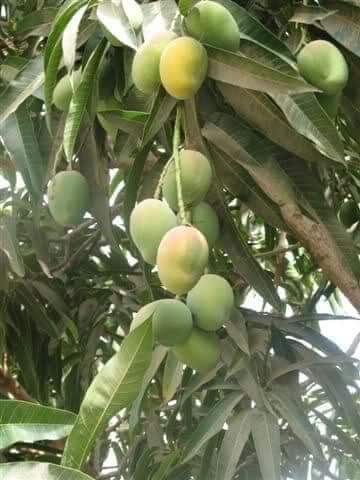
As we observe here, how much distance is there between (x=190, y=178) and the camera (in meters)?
0.76

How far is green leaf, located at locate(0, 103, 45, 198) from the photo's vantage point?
0.91m

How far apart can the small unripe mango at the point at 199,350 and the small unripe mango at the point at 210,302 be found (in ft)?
0.05

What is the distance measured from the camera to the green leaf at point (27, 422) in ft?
2.20

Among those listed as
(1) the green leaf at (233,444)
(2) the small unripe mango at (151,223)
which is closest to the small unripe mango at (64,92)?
(2) the small unripe mango at (151,223)

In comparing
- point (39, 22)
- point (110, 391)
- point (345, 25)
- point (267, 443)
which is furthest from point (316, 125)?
point (267, 443)

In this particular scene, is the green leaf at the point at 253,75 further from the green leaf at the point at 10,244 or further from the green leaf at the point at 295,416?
the green leaf at the point at 295,416

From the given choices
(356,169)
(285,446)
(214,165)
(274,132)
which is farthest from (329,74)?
(285,446)

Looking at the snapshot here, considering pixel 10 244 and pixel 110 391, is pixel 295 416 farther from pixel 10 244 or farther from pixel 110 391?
pixel 110 391

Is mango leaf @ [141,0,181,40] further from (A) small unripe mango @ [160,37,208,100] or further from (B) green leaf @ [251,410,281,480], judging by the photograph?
(B) green leaf @ [251,410,281,480]

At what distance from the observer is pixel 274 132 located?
0.83 metres

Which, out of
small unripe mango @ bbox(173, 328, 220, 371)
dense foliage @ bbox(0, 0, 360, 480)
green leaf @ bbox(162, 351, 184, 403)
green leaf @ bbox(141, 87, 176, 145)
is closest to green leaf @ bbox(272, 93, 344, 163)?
dense foliage @ bbox(0, 0, 360, 480)

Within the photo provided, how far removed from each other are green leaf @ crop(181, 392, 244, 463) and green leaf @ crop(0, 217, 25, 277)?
1.20 ft

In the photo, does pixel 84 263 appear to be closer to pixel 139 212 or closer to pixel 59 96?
pixel 59 96

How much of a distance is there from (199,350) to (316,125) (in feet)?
0.86
